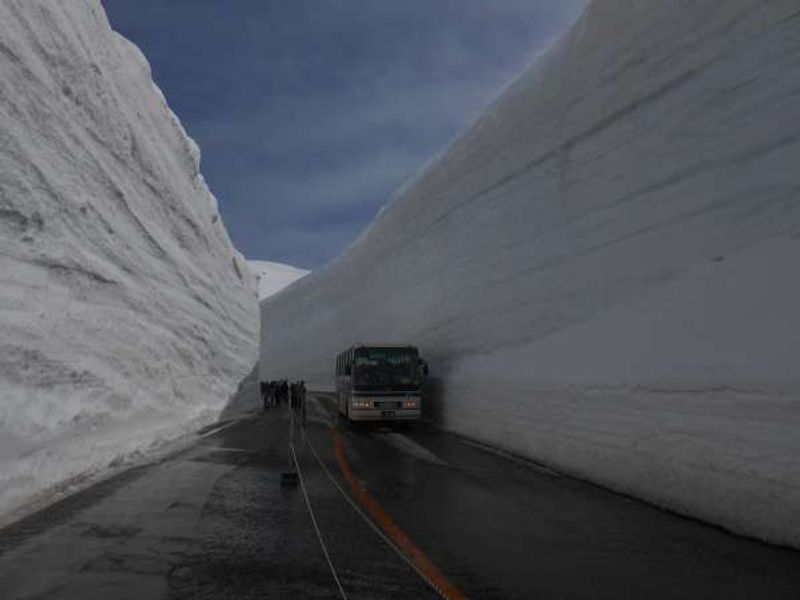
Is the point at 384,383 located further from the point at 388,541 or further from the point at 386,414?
the point at 388,541

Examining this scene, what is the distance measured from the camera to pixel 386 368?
71.2 ft

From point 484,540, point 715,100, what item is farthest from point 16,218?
point 715,100

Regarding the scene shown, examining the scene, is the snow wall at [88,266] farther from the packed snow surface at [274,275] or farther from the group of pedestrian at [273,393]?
the packed snow surface at [274,275]

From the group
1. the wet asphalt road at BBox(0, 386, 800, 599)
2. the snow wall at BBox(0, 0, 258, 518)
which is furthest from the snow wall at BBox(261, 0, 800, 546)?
the snow wall at BBox(0, 0, 258, 518)

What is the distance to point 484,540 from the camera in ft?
21.3

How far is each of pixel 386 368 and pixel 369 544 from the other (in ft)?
50.6

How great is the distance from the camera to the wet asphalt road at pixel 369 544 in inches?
195

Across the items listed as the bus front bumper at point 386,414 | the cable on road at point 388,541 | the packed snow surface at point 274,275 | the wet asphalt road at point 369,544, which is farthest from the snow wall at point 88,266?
the packed snow surface at point 274,275

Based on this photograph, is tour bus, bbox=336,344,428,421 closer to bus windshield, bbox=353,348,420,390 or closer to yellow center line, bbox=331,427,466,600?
bus windshield, bbox=353,348,420,390

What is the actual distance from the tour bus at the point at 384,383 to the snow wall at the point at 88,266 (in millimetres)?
4663

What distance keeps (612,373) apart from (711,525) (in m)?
3.06

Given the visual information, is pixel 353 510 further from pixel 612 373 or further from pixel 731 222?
pixel 731 222

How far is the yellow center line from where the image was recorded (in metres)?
4.91

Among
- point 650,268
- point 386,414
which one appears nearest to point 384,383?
point 386,414
